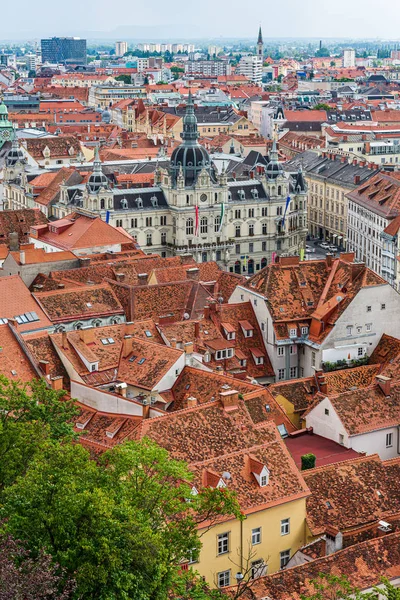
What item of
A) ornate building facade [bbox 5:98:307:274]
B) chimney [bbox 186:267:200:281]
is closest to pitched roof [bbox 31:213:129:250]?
chimney [bbox 186:267:200:281]

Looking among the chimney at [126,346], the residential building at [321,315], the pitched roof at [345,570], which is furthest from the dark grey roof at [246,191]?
the pitched roof at [345,570]

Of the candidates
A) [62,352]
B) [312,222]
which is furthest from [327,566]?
[312,222]

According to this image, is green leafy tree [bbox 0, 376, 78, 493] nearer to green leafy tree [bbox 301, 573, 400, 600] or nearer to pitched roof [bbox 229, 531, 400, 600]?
pitched roof [bbox 229, 531, 400, 600]

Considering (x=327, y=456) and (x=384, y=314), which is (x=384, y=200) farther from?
(x=327, y=456)

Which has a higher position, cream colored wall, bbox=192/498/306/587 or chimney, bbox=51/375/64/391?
chimney, bbox=51/375/64/391

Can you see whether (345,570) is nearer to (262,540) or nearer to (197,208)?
(262,540)
